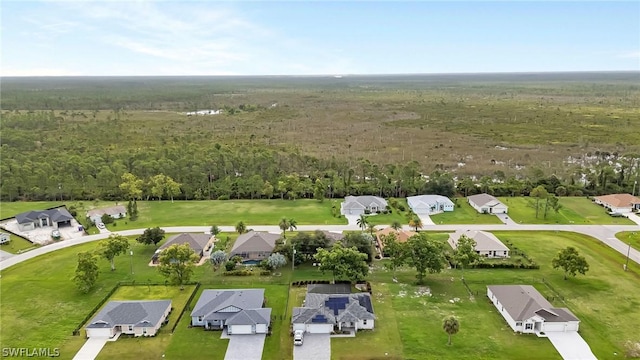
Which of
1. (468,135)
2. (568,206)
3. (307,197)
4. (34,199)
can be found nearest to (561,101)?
(468,135)

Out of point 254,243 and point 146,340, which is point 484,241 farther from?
point 146,340

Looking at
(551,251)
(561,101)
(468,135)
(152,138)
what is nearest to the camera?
(551,251)

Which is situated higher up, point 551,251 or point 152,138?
point 152,138

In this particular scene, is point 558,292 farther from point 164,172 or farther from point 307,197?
point 164,172

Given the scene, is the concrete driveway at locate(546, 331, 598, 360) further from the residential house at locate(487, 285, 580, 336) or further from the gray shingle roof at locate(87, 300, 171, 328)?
the gray shingle roof at locate(87, 300, 171, 328)

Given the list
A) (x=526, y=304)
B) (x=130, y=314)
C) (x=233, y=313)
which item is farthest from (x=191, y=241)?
(x=526, y=304)

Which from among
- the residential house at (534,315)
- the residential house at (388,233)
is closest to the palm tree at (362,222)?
the residential house at (388,233)
